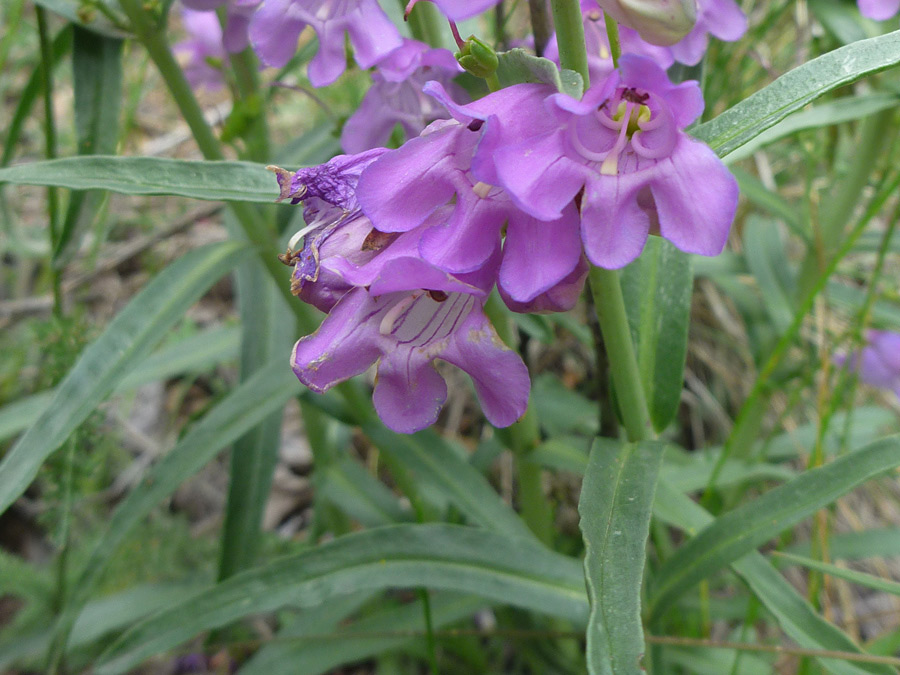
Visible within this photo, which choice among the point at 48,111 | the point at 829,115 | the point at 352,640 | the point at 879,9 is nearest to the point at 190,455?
the point at 352,640

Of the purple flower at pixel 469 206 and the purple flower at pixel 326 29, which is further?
the purple flower at pixel 326 29

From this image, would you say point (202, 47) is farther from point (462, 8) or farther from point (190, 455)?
point (462, 8)

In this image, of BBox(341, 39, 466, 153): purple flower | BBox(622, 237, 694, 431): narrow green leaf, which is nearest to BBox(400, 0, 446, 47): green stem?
BBox(341, 39, 466, 153): purple flower

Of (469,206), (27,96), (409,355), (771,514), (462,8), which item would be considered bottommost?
(771,514)

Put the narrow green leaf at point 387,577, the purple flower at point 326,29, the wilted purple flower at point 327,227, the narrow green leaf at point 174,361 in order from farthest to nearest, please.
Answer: the narrow green leaf at point 174,361 < the narrow green leaf at point 387,577 < the purple flower at point 326,29 < the wilted purple flower at point 327,227

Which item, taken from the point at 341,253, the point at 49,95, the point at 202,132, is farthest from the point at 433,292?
the point at 49,95

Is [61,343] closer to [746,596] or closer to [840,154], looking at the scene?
[746,596]

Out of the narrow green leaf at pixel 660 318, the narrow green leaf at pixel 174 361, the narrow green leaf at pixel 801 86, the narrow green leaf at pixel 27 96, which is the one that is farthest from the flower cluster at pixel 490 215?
the narrow green leaf at pixel 174 361

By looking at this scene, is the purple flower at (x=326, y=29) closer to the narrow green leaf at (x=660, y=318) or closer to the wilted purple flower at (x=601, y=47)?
the wilted purple flower at (x=601, y=47)
